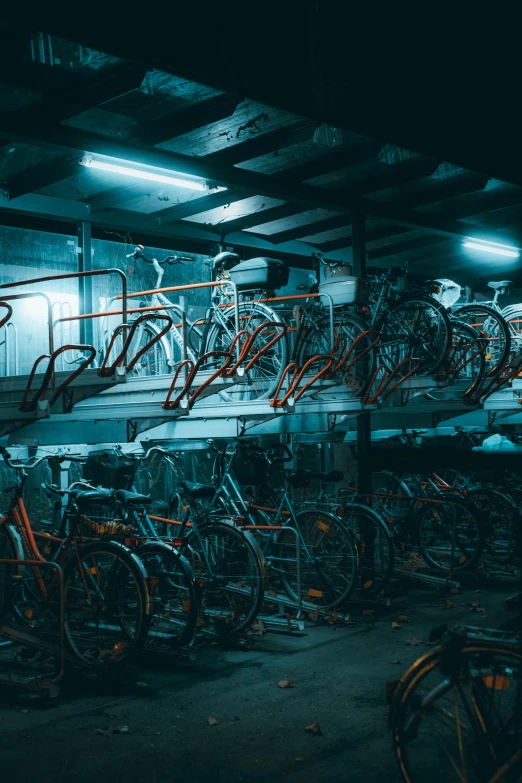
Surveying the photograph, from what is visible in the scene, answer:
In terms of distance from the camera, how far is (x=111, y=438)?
8.44 meters

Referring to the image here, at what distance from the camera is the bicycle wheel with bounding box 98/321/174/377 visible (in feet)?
30.7

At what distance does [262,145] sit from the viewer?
8.45 metres

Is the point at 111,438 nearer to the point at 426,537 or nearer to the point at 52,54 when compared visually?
the point at 52,54

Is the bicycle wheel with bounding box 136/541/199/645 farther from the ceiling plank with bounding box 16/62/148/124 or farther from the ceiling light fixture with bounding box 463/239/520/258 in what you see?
the ceiling light fixture with bounding box 463/239/520/258

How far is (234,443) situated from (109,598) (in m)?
2.70

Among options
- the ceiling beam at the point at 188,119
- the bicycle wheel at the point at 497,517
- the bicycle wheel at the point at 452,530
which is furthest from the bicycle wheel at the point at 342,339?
the bicycle wheel at the point at 497,517

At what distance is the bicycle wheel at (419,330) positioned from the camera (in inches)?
362

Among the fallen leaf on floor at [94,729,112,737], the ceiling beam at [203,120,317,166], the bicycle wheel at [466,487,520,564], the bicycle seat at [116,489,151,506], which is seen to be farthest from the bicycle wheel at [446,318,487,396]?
the fallen leaf on floor at [94,729,112,737]

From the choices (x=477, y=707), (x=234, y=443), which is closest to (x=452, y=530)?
(x=234, y=443)

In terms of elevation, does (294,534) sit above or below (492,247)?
below

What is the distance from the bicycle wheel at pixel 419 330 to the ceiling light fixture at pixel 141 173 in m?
2.59

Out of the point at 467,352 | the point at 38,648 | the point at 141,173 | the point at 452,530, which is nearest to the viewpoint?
the point at 38,648

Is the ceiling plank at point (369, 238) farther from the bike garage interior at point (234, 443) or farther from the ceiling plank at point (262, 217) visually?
the ceiling plank at point (262, 217)

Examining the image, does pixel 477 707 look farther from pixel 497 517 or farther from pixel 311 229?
pixel 311 229
